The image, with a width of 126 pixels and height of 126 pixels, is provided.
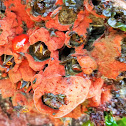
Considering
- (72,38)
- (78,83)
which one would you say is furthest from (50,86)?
(72,38)

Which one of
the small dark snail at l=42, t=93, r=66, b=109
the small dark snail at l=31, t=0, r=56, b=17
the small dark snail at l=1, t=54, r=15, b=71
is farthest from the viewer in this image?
the small dark snail at l=1, t=54, r=15, b=71

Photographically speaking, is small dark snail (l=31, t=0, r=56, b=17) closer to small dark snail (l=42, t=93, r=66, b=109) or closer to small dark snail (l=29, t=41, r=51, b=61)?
small dark snail (l=29, t=41, r=51, b=61)

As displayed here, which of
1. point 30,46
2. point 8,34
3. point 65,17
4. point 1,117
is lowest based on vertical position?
point 1,117

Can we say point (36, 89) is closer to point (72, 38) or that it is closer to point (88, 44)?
point (72, 38)

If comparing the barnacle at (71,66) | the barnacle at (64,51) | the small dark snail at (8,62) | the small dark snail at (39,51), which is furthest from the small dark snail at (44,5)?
the small dark snail at (8,62)

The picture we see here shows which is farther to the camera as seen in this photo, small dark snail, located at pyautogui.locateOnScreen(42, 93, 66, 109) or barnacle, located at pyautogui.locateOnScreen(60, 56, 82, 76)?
barnacle, located at pyautogui.locateOnScreen(60, 56, 82, 76)

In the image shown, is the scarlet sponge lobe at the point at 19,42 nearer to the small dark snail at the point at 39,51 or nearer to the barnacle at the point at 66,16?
the small dark snail at the point at 39,51

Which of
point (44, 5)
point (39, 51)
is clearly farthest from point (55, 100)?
point (44, 5)

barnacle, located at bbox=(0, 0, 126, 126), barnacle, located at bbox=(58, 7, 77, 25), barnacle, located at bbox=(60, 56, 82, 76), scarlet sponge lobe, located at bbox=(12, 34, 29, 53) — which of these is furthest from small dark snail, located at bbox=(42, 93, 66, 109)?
barnacle, located at bbox=(58, 7, 77, 25)
